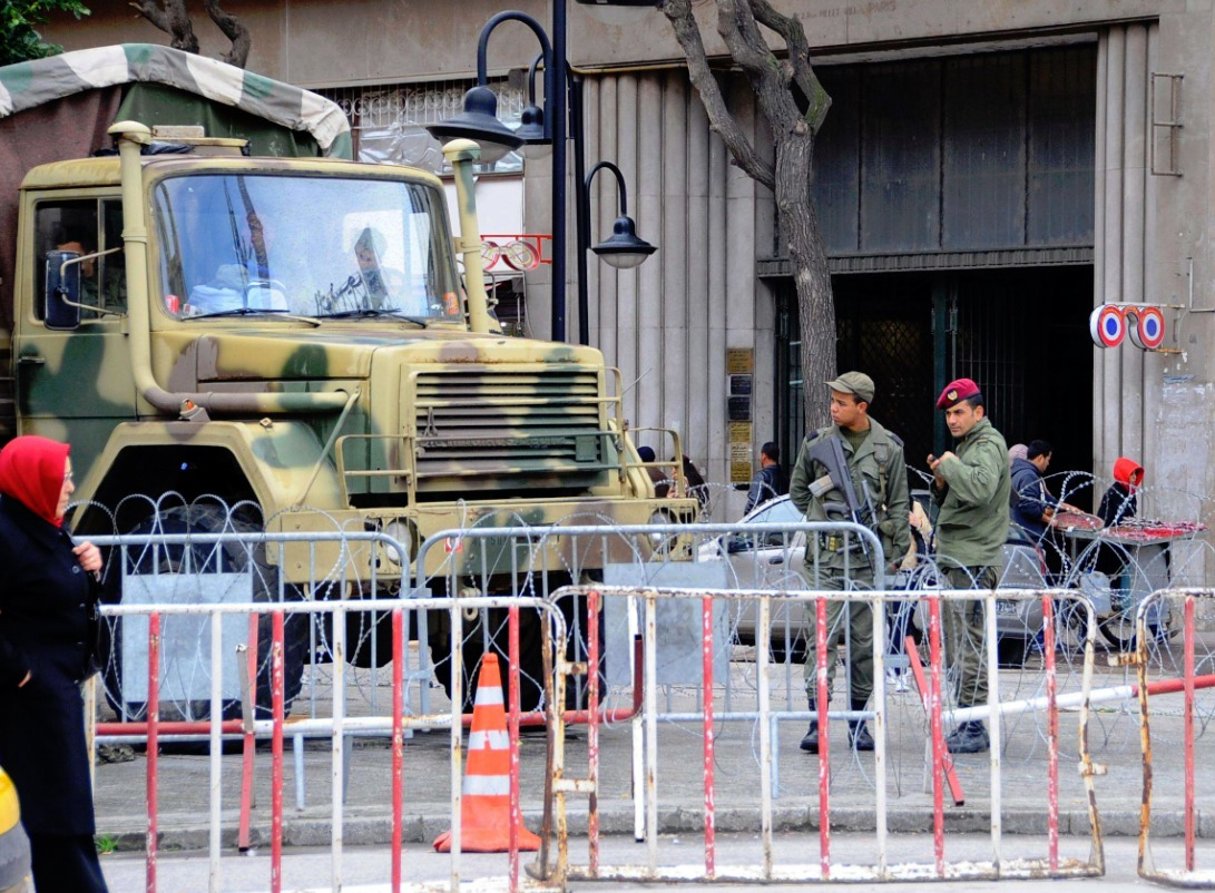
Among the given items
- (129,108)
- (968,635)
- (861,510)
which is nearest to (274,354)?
(129,108)

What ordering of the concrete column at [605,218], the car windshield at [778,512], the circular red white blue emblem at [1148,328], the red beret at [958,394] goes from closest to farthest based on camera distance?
the red beret at [958,394], the car windshield at [778,512], the circular red white blue emblem at [1148,328], the concrete column at [605,218]

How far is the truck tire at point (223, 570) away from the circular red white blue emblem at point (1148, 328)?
11.9 metres

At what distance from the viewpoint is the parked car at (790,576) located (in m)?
11.4

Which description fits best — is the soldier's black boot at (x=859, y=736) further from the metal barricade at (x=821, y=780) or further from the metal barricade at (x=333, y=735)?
the metal barricade at (x=333, y=735)

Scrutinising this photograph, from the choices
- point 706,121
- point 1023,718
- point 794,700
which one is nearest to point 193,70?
point 794,700

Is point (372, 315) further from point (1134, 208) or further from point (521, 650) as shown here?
point (1134, 208)

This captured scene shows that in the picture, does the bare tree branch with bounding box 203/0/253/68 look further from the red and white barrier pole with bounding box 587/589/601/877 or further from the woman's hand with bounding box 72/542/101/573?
the woman's hand with bounding box 72/542/101/573

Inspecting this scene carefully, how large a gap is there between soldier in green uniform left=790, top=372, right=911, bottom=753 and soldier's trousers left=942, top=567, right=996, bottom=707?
382 mm

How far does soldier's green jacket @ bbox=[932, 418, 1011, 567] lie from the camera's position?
36.8 ft

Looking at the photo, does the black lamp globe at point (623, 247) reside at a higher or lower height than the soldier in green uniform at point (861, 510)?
higher

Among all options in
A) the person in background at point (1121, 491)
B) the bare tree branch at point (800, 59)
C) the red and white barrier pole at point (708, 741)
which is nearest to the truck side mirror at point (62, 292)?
the red and white barrier pole at point (708, 741)

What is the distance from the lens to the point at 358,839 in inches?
364

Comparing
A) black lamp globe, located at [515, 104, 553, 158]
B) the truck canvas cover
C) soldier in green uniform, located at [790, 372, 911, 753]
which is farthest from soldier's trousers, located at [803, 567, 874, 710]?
black lamp globe, located at [515, 104, 553, 158]

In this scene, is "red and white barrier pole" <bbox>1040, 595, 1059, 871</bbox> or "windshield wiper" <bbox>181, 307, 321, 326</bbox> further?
"windshield wiper" <bbox>181, 307, 321, 326</bbox>
